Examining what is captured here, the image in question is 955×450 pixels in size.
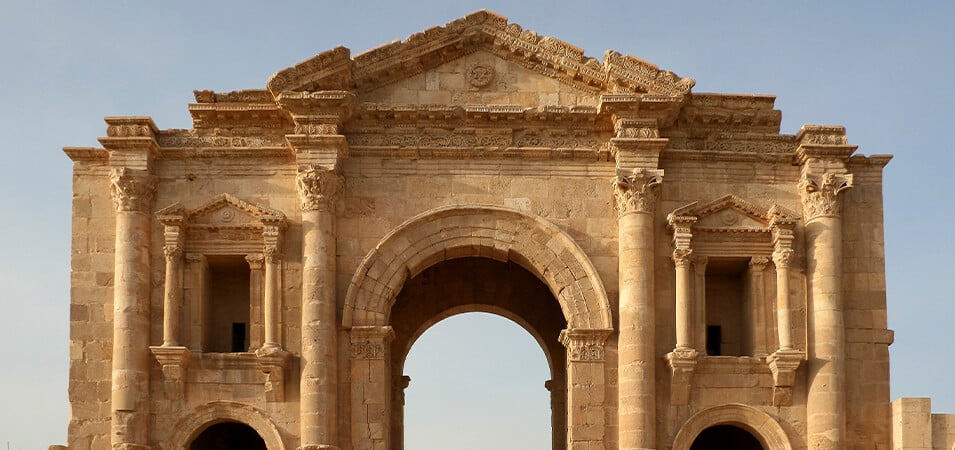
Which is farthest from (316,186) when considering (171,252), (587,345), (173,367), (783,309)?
(783,309)

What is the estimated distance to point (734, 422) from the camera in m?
26.7

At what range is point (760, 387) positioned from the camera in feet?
87.7

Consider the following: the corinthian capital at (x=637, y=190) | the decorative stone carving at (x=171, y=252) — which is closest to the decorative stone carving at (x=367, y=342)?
the decorative stone carving at (x=171, y=252)

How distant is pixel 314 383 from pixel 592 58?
756 centimetres

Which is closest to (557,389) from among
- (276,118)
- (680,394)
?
(680,394)

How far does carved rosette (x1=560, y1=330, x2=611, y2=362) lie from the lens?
26.7 meters

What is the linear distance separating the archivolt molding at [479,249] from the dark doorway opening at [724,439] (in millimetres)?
4883

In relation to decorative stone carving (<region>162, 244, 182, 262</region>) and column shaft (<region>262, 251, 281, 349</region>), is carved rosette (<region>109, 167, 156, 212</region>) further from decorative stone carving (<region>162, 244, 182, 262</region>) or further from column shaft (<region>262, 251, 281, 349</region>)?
column shaft (<region>262, 251, 281, 349</region>)

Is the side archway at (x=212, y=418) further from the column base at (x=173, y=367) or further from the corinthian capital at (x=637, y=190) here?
the corinthian capital at (x=637, y=190)

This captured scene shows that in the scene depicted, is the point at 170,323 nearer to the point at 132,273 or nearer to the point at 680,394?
the point at 132,273

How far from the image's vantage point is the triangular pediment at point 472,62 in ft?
89.1

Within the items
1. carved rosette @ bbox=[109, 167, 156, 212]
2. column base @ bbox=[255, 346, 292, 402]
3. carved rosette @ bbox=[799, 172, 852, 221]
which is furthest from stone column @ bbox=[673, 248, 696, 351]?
carved rosette @ bbox=[109, 167, 156, 212]

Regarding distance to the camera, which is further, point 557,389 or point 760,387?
point 557,389

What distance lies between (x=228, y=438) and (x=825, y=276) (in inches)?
480
